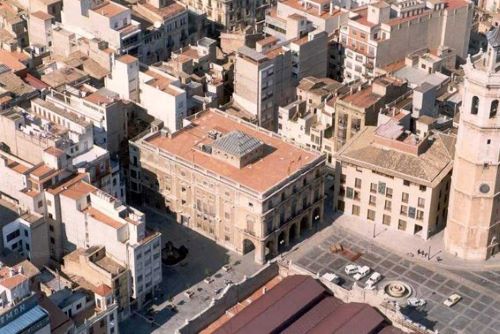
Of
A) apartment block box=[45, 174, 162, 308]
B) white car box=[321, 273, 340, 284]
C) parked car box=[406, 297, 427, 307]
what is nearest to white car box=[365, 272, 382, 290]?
white car box=[321, 273, 340, 284]

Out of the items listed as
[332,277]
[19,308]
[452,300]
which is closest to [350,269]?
[332,277]

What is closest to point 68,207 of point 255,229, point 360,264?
point 255,229

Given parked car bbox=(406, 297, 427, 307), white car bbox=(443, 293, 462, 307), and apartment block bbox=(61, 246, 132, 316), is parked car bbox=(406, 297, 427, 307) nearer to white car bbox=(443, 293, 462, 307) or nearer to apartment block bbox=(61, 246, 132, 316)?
white car bbox=(443, 293, 462, 307)

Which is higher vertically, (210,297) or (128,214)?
(128,214)

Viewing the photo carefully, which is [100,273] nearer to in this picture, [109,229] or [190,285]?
[109,229]

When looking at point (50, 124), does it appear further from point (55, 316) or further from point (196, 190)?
point (55, 316)
